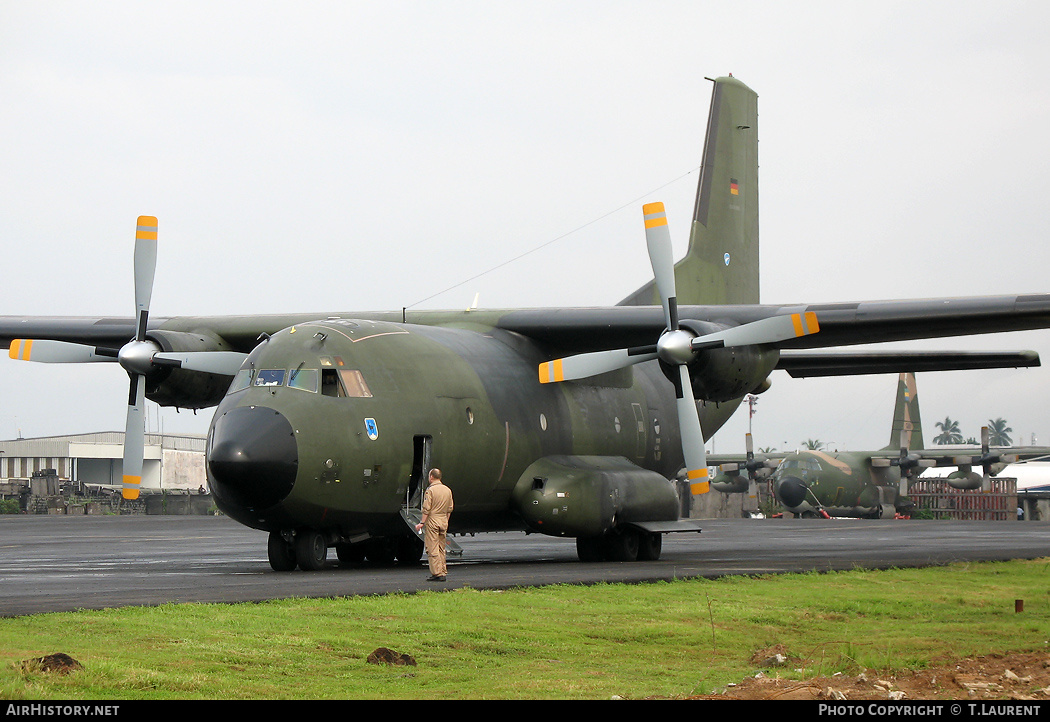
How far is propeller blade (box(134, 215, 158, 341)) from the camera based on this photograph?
20.7 m

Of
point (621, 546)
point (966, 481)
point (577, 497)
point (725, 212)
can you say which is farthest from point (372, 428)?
point (966, 481)

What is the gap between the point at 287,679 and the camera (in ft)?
28.0

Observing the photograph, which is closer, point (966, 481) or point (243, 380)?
point (243, 380)

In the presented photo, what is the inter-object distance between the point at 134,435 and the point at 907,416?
189 feet

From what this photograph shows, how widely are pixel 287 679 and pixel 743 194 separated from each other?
21667mm

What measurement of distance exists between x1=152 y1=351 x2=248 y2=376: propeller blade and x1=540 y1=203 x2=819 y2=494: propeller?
17.0 feet

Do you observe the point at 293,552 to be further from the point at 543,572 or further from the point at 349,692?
the point at 349,692

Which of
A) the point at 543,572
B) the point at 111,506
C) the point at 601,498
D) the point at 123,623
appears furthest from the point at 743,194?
the point at 111,506

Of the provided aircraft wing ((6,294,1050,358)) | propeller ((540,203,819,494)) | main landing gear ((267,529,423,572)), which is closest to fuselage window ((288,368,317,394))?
main landing gear ((267,529,423,572))

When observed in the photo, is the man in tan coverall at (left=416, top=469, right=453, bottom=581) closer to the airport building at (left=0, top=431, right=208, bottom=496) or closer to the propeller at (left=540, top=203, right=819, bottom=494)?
the propeller at (left=540, top=203, right=819, bottom=494)

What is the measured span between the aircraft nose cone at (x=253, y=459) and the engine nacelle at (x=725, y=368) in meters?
6.49

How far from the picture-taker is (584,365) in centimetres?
2020

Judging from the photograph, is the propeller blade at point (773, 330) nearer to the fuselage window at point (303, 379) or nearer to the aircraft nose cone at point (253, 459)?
the fuselage window at point (303, 379)

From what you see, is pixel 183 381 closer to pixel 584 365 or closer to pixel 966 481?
pixel 584 365
